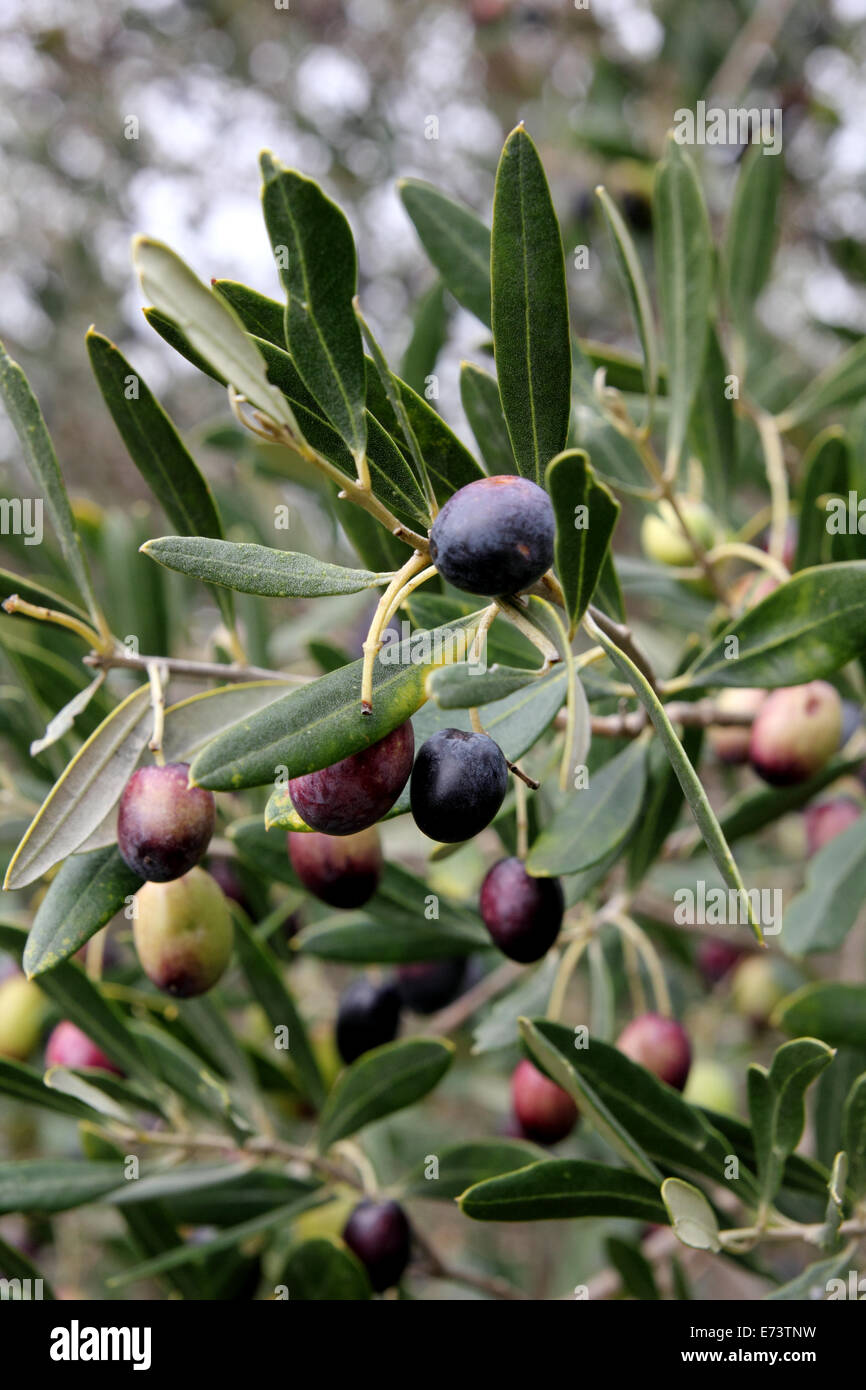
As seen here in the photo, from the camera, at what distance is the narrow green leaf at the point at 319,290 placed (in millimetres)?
685

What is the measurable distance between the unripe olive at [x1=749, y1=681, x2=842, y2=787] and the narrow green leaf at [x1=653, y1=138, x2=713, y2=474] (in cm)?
40

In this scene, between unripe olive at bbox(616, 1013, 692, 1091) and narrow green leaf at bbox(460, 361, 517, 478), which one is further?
unripe olive at bbox(616, 1013, 692, 1091)

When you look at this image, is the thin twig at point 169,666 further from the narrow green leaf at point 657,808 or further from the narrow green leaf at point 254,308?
the narrow green leaf at point 657,808

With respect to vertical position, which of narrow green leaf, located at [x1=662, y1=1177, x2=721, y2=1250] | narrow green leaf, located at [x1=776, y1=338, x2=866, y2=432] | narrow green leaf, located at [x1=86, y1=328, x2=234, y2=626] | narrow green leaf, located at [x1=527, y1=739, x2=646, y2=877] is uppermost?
narrow green leaf, located at [x1=776, y1=338, x2=866, y2=432]

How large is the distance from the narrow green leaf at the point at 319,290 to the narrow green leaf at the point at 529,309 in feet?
0.41

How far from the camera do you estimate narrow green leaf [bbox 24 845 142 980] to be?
3.07 ft

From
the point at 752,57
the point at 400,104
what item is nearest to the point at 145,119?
the point at 400,104

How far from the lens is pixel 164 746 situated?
102 centimetres

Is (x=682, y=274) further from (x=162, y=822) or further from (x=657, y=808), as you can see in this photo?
(x=162, y=822)

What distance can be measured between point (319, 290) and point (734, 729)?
3.77 ft

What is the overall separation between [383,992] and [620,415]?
903 mm

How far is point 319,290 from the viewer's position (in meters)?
0.72

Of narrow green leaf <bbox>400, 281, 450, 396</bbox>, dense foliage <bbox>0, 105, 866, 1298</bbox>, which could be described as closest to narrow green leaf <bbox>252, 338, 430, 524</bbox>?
dense foliage <bbox>0, 105, 866, 1298</bbox>

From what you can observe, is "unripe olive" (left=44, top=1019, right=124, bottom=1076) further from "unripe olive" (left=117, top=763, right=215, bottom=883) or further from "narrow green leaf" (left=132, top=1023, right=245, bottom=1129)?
"unripe olive" (left=117, top=763, right=215, bottom=883)
